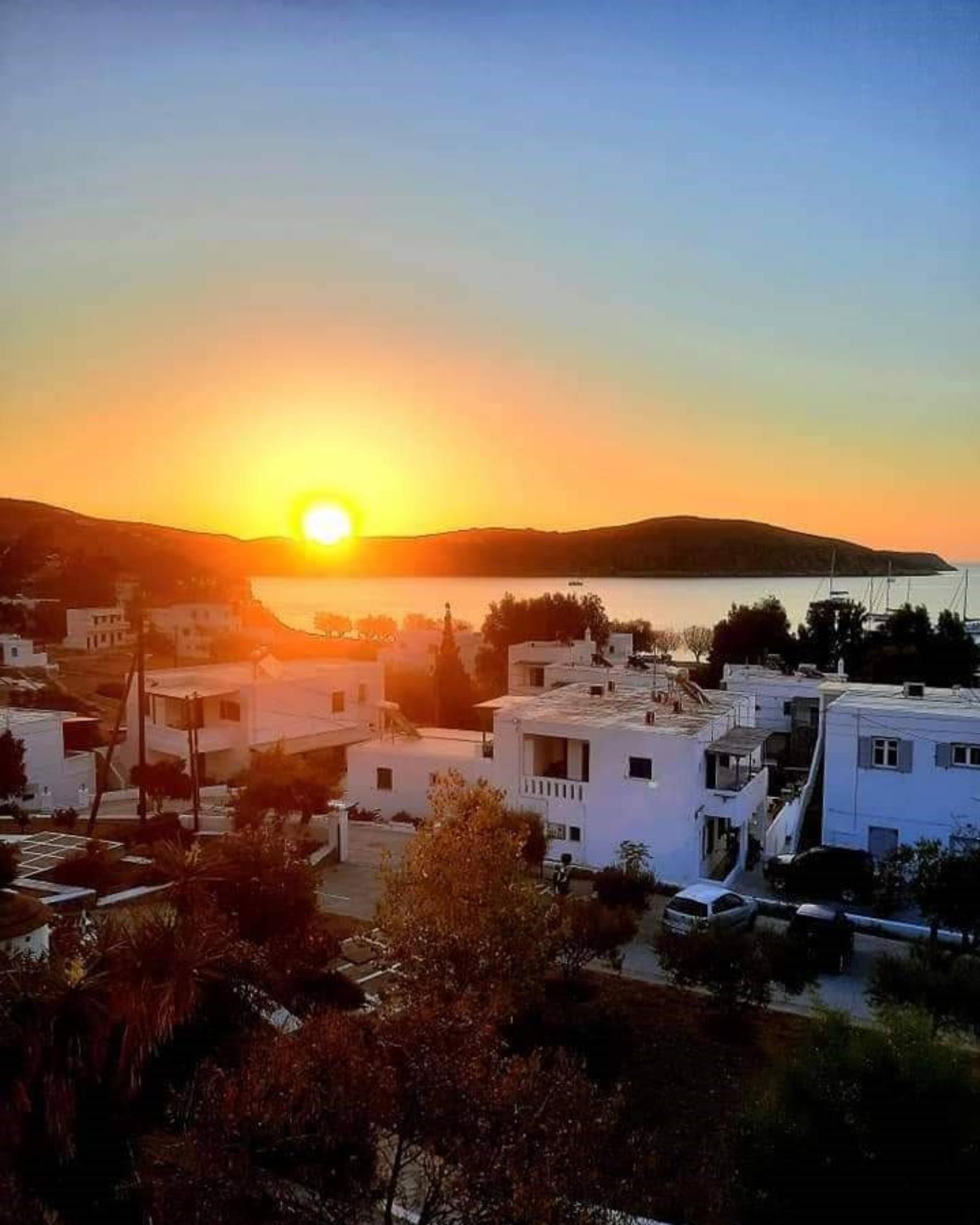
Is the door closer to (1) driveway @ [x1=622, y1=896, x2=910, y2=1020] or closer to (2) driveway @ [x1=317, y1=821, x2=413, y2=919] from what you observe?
(1) driveway @ [x1=622, y1=896, x2=910, y2=1020]

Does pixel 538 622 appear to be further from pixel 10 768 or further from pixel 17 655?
pixel 10 768

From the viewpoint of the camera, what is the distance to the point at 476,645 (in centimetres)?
4119

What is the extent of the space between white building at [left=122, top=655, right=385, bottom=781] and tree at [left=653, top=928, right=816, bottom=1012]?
1238 centimetres

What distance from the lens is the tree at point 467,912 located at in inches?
219

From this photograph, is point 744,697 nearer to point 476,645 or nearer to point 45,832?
point 45,832

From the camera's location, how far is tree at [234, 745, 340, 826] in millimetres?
12656

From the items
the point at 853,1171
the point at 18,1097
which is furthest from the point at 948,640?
the point at 18,1097

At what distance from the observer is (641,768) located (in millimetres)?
12750

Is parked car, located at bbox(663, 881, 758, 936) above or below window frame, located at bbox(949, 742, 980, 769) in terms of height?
below

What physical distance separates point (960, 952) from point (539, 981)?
4811 mm

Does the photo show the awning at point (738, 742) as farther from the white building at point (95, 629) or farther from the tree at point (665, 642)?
the white building at point (95, 629)

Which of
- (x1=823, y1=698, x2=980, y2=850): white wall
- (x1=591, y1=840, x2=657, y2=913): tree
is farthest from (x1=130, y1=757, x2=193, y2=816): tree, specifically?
(x1=823, y1=698, x2=980, y2=850): white wall

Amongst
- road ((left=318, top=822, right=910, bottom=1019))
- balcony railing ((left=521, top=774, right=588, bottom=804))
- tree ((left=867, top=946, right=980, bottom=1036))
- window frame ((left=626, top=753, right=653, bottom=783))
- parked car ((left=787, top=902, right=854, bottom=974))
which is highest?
window frame ((left=626, top=753, right=653, bottom=783))

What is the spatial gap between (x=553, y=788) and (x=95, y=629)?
3115cm
